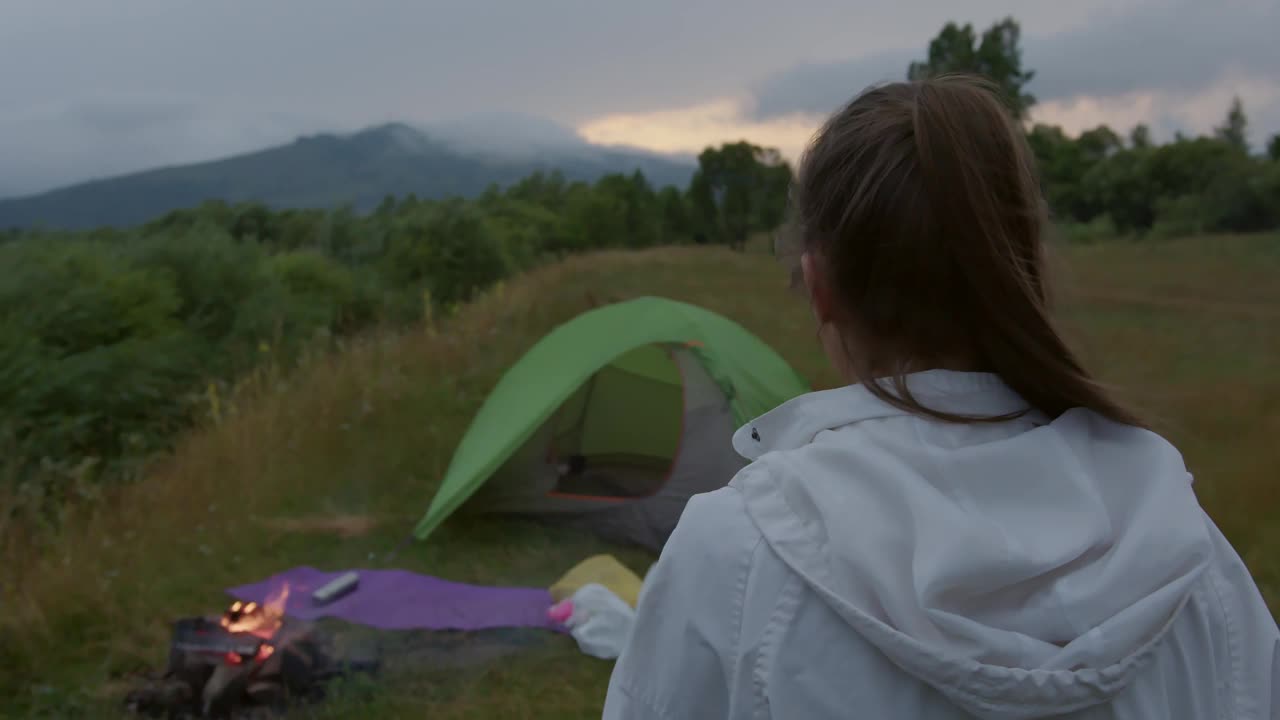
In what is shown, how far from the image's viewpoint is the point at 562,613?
13.7 ft

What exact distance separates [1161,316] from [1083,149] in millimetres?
19792

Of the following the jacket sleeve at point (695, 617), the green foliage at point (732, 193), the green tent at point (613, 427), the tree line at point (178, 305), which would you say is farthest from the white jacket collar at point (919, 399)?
the green foliage at point (732, 193)

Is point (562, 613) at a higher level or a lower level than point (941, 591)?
lower

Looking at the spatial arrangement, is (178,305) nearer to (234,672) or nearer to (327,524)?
(327,524)

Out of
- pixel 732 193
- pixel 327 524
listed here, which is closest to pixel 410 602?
pixel 327 524

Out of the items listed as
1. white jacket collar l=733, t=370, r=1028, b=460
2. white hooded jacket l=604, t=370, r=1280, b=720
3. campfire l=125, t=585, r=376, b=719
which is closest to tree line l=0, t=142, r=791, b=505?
white jacket collar l=733, t=370, r=1028, b=460

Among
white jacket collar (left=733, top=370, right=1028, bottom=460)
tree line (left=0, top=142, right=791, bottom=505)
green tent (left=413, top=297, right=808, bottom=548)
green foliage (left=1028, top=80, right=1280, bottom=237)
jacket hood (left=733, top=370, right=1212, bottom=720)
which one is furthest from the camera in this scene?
green foliage (left=1028, top=80, right=1280, bottom=237)

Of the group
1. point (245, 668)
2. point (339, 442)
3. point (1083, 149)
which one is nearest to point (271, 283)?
point (339, 442)

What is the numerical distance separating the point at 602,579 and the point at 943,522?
3.82 meters

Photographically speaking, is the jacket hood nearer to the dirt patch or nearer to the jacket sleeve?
the jacket sleeve

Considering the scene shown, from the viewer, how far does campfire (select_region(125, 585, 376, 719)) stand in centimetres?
339

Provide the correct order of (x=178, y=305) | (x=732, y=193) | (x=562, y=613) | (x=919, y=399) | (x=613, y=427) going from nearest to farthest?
(x=919, y=399) < (x=562, y=613) < (x=613, y=427) < (x=178, y=305) < (x=732, y=193)

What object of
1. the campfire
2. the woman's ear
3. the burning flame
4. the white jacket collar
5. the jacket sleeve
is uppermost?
the woman's ear

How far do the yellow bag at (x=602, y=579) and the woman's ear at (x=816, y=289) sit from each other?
3495 mm
